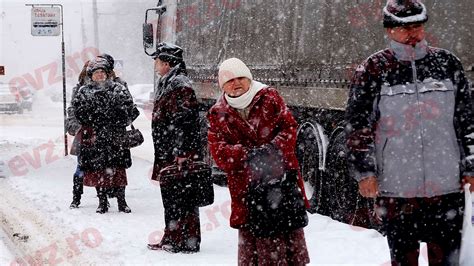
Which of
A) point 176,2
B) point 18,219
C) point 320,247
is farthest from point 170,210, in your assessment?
point 176,2

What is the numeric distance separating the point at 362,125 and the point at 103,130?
5190mm

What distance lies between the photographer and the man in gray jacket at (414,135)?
397cm

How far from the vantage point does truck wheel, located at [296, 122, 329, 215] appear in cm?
852

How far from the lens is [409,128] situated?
3.98 meters

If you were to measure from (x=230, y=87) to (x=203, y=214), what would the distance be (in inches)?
168

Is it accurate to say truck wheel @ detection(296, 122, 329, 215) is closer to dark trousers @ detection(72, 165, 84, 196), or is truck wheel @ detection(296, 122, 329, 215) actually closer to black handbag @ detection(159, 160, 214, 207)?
black handbag @ detection(159, 160, 214, 207)

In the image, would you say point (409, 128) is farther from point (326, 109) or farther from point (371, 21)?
point (326, 109)

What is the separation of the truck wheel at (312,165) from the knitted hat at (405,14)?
173 inches

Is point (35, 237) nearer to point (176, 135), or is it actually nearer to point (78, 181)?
point (78, 181)

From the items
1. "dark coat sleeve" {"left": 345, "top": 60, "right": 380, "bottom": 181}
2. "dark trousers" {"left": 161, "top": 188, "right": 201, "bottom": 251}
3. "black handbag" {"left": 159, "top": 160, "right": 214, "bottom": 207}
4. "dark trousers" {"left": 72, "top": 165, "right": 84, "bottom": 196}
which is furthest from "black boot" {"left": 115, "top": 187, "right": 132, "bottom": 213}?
"dark coat sleeve" {"left": 345, "top": 60, "right": 380, "bottom": 181}

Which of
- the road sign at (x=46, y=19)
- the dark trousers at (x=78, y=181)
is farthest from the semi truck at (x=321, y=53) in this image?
the road sign at (x=46, y=19)

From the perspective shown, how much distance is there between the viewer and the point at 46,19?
15727 mm

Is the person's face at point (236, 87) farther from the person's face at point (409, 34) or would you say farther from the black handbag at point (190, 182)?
→ the black handbag at point (190, 182)

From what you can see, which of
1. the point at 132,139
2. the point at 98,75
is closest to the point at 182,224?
the point at 132,139
